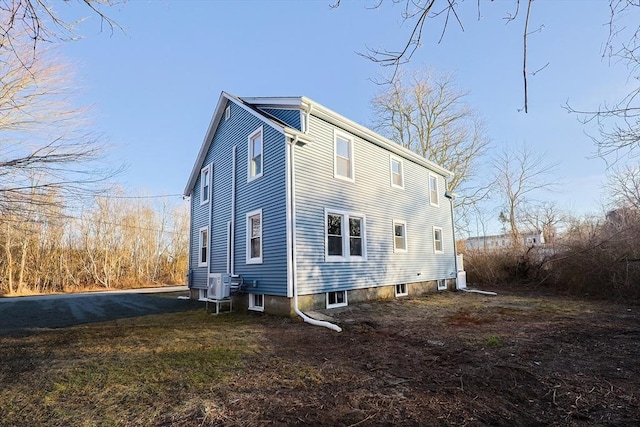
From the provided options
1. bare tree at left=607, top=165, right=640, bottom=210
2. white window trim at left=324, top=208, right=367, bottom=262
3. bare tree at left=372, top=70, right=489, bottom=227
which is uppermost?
bare tree at left=372, top=70, right=489, bottom=227

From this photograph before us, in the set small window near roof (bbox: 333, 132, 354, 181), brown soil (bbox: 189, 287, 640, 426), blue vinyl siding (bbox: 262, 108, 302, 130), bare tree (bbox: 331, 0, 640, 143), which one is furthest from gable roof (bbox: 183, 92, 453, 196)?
bare tree (bbox: 331, 0, 640, 143)

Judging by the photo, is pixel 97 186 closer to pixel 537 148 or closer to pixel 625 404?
pixel 625 404

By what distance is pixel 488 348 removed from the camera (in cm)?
506

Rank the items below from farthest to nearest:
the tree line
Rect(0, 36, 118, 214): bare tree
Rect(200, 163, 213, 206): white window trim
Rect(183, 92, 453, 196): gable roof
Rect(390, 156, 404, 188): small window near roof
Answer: the tree line
Rect(200, 163, 213, 206): white window trim
Rect(390, 156, 404, 188): small window near roof
Rect(183, 92, 453, 196): gable roof
Rect(0, 36, 118, 214): bare tree

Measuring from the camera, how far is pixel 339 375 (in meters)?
4.11

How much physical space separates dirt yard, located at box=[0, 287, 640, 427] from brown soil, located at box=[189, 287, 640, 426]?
0.02m

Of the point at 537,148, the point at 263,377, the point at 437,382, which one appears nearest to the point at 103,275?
the point at 263,377

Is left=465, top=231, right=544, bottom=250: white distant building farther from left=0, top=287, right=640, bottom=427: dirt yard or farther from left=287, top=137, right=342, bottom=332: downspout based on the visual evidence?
left=287, top=137, right=342, bottom=332: downspout

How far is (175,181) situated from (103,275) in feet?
33.8

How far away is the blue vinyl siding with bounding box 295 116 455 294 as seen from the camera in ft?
28.6

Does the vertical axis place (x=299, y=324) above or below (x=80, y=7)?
below

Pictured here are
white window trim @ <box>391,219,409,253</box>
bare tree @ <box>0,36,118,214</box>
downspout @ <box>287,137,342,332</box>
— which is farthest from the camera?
white window trim @ <box>391,219,409,253</box>

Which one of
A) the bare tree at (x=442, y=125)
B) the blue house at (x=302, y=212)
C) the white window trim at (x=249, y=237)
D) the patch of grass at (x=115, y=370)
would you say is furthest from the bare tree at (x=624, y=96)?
the bare tree at (x=442, y=125)

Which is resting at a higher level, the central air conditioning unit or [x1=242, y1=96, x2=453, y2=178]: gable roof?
[x1=242, y1=96, x2=453, y2=178]: gable roof
